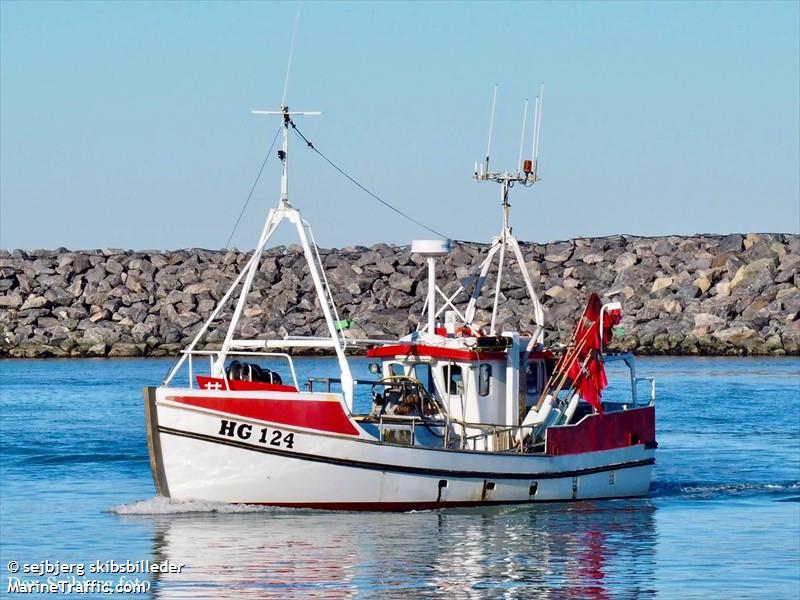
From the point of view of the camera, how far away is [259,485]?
22.2 metres

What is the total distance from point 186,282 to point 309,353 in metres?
8.93

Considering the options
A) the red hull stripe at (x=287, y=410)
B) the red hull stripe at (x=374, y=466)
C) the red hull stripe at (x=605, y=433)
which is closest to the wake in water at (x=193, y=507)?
the red hull stripe at (x=374, y=466)

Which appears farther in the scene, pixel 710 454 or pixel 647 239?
pixel 647 239

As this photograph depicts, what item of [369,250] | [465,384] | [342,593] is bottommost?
[342,593]

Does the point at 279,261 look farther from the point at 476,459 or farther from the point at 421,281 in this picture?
the point at 476,459

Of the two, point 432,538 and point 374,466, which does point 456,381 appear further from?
point 432,538

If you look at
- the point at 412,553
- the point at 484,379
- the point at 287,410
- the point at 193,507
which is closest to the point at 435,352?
the point at 484,379

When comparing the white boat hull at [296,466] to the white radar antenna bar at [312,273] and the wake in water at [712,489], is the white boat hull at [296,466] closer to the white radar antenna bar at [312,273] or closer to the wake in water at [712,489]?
the white radar antenna bar at [312,273]

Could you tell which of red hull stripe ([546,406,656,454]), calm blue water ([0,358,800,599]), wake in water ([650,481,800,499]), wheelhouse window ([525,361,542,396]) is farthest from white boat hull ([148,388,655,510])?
wake in water ([650,481,800,499])

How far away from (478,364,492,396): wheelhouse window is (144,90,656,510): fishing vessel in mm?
26

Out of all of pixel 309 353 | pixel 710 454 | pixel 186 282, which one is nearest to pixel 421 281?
pixel 309 353

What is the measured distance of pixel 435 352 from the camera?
79.2ft

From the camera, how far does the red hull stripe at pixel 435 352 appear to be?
24.1 metres

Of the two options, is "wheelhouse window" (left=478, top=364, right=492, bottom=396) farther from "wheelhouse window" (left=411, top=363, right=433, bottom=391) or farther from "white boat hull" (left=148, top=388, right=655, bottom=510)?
"white boat hull" (left=148, top=388, right=655, bottom=510)
